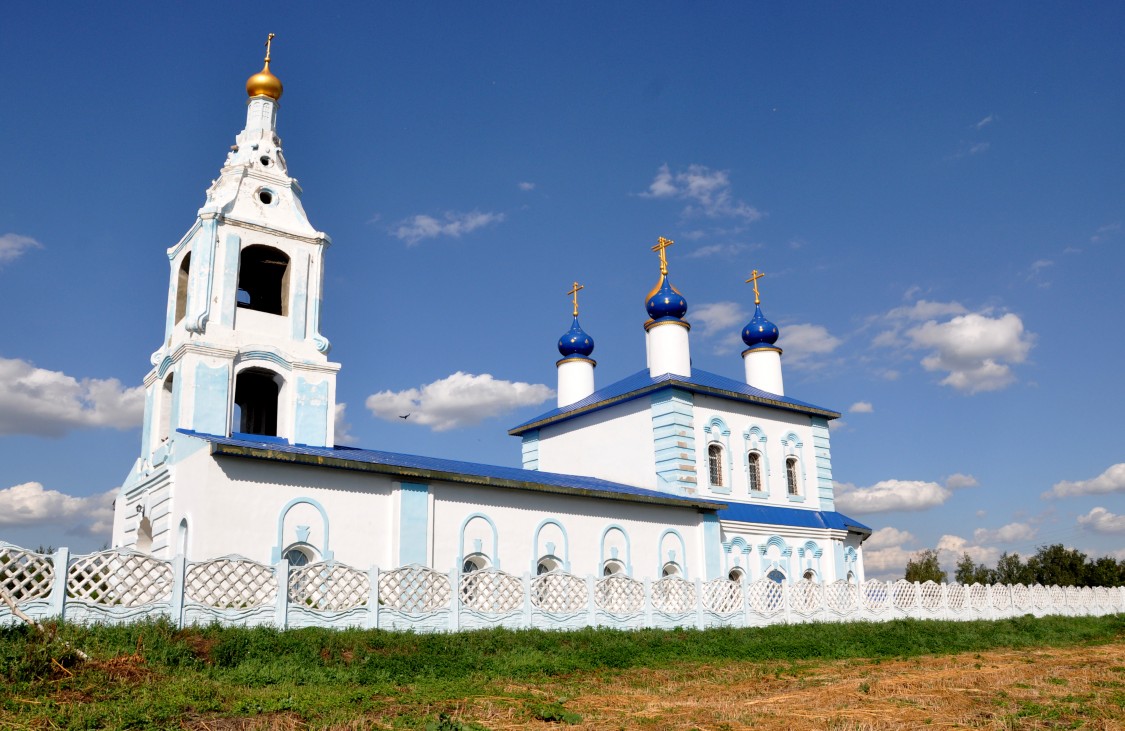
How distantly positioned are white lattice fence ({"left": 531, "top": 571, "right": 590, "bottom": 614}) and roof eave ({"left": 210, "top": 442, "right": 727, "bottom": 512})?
294 cm

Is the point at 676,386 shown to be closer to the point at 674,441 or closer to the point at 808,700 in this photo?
the point at 674,441

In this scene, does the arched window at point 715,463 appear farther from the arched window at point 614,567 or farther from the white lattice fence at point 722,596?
the white lattice fence at point 722,596

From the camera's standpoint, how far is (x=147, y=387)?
18.0 m

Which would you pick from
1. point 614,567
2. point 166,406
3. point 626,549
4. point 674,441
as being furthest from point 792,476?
point 166,406

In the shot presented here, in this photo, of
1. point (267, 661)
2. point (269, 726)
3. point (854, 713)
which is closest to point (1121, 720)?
point (854, 713)

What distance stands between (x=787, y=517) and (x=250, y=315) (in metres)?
14.2

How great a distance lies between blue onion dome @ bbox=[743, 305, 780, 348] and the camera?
2764 cm

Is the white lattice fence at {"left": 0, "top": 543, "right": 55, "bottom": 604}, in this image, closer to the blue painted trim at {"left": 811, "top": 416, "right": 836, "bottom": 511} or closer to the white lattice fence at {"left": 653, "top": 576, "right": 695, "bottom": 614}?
the white lattice fence at {"left": 653, "top": 576, "right": 695, "bottom": 614}

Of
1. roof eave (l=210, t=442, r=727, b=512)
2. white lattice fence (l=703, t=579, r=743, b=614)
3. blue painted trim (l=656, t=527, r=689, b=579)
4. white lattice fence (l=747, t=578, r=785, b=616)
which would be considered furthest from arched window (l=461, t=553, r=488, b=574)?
white lattice fence (l=747, t=578, r=785, b=616)

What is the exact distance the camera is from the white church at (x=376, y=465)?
14.8m

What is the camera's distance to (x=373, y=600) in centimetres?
1244

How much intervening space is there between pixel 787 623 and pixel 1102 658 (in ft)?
17.5

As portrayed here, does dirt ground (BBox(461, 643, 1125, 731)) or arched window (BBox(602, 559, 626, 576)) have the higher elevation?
arched window (BBox(602, 559, 626, 576))

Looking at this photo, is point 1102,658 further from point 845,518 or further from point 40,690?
point 40,690
